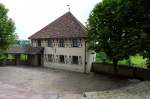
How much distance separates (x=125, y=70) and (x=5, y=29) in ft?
65.3

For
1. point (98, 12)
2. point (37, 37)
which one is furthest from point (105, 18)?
point (37, 37)

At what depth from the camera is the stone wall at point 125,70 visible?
1266 inches

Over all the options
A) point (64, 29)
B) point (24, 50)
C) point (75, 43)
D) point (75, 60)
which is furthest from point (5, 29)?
point (75, 60)

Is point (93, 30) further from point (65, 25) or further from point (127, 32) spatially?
point (65, 25)

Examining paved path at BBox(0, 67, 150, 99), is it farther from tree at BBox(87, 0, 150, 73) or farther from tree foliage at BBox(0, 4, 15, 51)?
tree foliage at BBox(0, 4, 15, 51)

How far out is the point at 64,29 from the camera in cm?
4447

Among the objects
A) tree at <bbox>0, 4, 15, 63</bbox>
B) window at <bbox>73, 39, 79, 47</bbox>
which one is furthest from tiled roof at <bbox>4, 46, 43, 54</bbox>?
window at <bbox>73, 39, 79, 47</bbox>

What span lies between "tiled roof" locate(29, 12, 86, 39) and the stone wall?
16.9ft

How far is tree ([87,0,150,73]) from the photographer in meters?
26.5

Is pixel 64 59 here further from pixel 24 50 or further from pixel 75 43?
pixel 24 50

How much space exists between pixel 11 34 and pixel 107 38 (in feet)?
61.7

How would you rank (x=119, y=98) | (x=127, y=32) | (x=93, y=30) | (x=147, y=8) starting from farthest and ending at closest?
(x=93, y=30) → (x=127, y=32) → (x=147, y=8) → (x=119, y=98)

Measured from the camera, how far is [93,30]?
34344mm

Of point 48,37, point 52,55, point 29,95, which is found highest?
point 48,37
